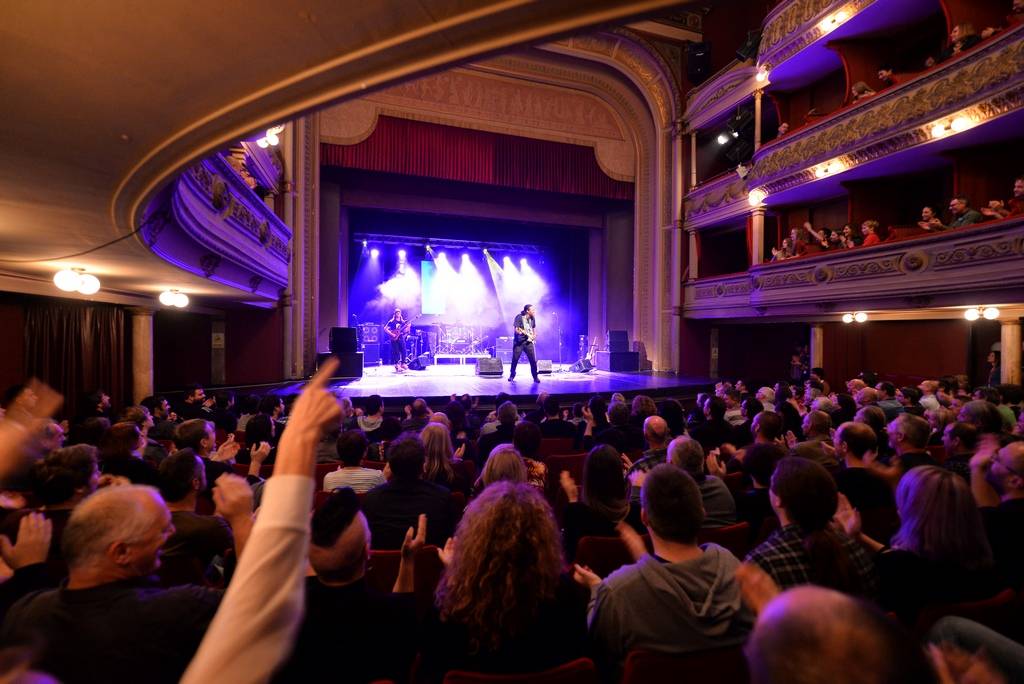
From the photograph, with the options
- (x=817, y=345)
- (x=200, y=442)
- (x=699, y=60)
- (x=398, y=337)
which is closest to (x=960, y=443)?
(x=200, y=442)

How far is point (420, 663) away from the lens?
4.84 feet

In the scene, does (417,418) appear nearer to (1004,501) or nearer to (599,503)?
(599,503)

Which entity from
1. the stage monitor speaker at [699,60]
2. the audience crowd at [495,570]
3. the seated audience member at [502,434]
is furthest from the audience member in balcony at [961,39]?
the seated audience member at [502,434]

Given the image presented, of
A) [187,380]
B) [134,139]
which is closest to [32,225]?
[134,139]

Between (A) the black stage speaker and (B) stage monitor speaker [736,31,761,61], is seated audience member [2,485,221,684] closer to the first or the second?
(A) the black stage speaker

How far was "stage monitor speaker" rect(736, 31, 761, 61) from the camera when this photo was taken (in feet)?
36.3

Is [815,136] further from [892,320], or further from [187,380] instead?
[187,380]

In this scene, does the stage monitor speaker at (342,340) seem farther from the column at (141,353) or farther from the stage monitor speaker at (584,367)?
the stage monitor speaker at (584,367)

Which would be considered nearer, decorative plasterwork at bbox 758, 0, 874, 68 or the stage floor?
the stage floor

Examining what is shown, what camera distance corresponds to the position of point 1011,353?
8516 mm

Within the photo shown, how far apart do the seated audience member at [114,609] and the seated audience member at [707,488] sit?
2.07 metres

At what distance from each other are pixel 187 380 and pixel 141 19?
974cm

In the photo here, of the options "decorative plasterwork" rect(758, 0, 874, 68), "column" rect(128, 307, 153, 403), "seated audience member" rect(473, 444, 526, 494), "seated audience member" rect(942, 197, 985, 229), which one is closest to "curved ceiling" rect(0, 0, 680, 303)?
"seated audience member" rect(473, 444, 526, 494)

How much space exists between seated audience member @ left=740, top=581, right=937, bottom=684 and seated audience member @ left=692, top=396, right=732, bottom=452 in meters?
3.52
